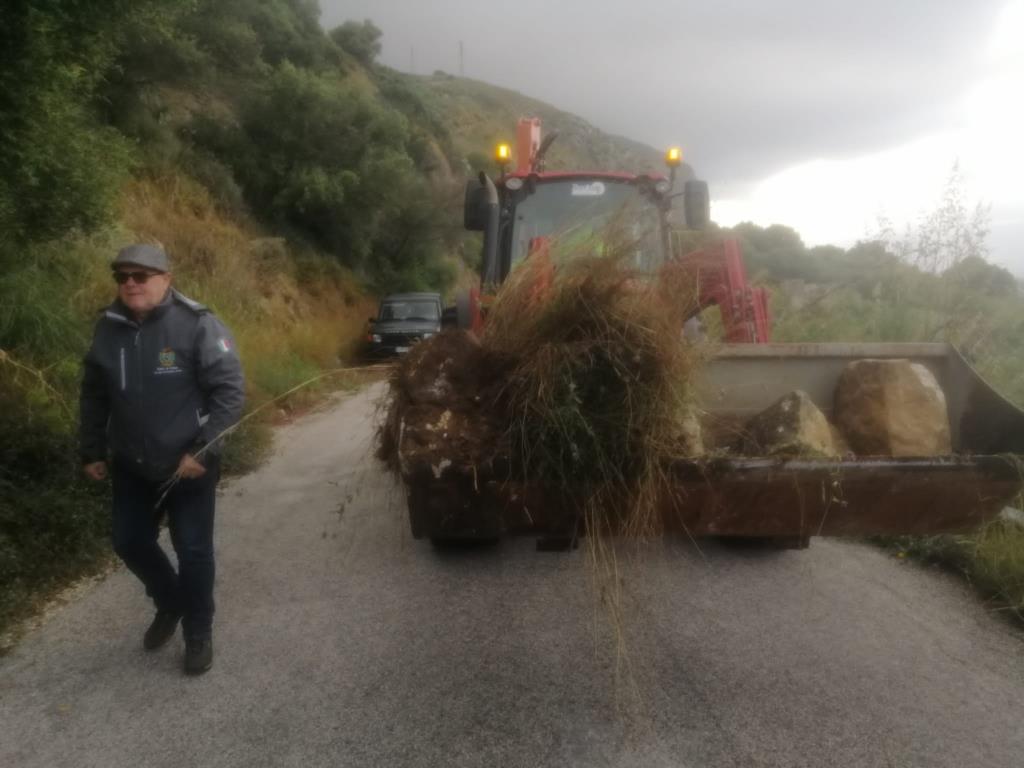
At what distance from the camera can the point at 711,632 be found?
147 inches

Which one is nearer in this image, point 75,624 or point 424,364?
point 424,364

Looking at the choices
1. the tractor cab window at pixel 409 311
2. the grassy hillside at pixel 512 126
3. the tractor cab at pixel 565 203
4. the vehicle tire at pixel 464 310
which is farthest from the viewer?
the grassy hillside at pixel 512 126

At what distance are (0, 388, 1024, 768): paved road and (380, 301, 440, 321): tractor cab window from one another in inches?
454

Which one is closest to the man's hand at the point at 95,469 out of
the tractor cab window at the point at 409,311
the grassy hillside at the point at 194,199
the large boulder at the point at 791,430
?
the grassy hillside at the point at 194,199

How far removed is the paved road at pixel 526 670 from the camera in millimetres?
2834

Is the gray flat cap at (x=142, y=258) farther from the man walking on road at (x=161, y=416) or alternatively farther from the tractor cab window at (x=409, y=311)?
the tractor cab window at (x=409, y=311)

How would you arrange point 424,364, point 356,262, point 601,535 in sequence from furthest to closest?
point 356,262 → point 424,364 → point 601,535

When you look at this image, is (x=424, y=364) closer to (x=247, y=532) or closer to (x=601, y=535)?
(x=601, y=535)

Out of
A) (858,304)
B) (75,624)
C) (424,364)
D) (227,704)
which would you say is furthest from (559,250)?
(858,304)

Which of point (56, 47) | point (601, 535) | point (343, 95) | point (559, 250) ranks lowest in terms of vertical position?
point (601, 535)

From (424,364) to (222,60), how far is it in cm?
1826

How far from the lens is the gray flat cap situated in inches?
121

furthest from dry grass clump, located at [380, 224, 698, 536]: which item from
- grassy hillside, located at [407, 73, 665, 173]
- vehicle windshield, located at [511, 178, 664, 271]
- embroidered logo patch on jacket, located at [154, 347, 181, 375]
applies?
grassy hillside, located at [407, 73, 665, 173]

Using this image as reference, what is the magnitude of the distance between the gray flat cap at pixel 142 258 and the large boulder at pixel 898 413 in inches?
132
